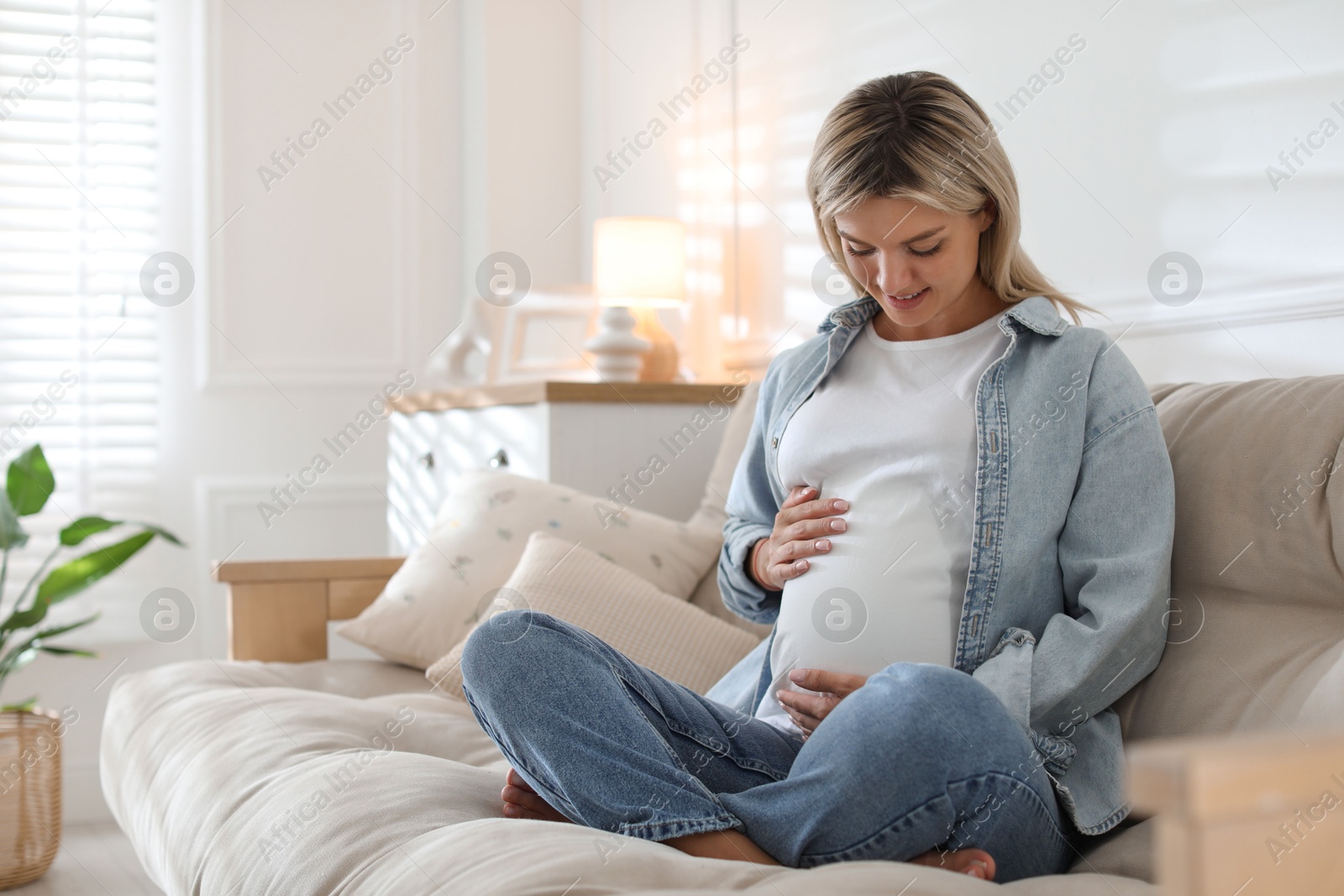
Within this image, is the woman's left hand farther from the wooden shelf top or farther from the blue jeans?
the wooden shelf top

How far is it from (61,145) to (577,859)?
2871 mm

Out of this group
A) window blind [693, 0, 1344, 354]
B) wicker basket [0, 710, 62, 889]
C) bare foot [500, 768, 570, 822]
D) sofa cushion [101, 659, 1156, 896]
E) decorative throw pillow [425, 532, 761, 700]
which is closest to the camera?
sofa cushion [101, 659, 1156, 896]

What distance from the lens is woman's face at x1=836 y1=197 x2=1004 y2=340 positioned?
1.14 m

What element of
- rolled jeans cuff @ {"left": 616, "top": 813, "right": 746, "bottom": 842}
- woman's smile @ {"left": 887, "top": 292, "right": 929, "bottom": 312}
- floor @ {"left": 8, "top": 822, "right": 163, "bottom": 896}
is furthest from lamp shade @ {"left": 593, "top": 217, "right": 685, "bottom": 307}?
rolled jeans cuff @ {"left": 616, "top": 813, "right": 746, "bottom": 842}

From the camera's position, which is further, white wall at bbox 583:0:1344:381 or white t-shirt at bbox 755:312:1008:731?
white wall at bbox 583:0:1344:381

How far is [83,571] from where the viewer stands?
7.99 feet

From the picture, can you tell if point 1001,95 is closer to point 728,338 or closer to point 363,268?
point 728,338

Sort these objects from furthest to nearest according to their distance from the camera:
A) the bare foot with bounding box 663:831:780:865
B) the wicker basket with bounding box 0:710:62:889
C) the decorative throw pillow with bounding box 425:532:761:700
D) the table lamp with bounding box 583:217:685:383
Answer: the table lamp with bounding box 583:217:685:383
the wicker basket with bounding box 0:710:62:889
the decorative throw pillow with bounding box 425:532:761:700
the bare foot with bounding box 663:831:780:865

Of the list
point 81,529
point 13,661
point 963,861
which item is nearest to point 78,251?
point 81,529

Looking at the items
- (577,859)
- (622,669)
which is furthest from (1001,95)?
(577,859)

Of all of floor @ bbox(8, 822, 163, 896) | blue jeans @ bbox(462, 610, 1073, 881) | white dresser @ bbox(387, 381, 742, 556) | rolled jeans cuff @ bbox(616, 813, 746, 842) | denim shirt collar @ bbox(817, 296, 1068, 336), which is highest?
denim shirt collar @ bbox(817, 296, 1068, 336)

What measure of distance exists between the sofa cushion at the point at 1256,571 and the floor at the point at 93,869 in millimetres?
2052

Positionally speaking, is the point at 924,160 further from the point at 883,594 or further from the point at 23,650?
the point at 23,650

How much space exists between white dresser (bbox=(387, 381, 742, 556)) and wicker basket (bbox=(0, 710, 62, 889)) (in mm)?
984
